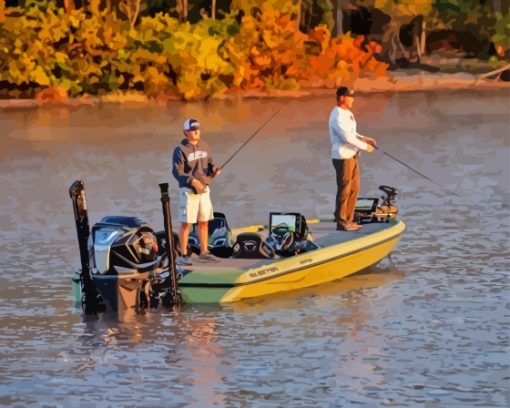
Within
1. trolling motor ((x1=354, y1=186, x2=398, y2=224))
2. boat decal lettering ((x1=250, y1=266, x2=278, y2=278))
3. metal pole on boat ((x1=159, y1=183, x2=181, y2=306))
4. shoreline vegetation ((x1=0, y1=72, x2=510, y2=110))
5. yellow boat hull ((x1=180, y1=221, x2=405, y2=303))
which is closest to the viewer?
metal pole on boat ((x1=159, y1=183, x2=181, y2=306))

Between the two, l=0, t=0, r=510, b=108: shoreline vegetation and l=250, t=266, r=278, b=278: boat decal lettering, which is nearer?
l=250, t=266, r=278, b=278: boat decal lettering

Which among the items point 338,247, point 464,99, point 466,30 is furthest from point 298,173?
point 466,30

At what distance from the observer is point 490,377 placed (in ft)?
42.0

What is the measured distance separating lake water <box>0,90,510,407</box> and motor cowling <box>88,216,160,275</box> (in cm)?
51

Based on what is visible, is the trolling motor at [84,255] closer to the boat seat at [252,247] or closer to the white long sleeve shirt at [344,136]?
the boat seat at [252,247]

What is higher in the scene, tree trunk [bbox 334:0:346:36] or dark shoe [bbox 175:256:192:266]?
tree trunk [bbox 334:0:346:36]

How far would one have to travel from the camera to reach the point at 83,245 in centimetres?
1484

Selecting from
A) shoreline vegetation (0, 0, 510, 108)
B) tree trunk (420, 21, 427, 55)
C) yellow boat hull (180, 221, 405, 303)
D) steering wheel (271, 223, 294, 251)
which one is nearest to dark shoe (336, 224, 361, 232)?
yellow boat hull (180, 221, 405, 303)

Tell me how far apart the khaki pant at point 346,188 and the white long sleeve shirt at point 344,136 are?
93 millimetres

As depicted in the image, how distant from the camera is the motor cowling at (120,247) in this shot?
567 inches

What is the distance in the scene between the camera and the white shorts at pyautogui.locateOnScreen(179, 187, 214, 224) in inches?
615

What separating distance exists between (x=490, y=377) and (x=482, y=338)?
54.2 inches

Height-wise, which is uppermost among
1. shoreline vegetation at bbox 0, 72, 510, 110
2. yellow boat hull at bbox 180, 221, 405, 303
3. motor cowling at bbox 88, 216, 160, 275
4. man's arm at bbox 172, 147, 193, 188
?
man's arm at bbox 172, 147, 193, 188

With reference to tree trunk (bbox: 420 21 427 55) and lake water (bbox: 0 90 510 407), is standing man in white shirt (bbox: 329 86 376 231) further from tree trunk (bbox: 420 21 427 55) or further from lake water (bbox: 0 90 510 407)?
tree trunk (bbox: 420 21 427 55)
